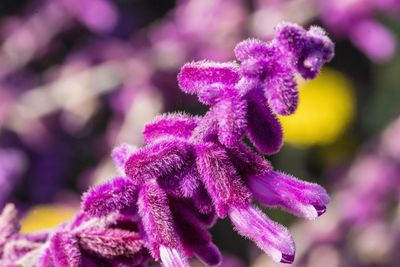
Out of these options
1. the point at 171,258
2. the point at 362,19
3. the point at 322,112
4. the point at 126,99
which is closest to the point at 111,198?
the point at 171,258

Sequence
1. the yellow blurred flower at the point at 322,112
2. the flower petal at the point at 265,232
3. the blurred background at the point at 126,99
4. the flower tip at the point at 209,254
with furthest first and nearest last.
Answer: the yellow blurred flower at the point at 322,112
the blurred background at the point at 126,99
the flower tip at the point at 209,254
the flower petal at the point at 265,232

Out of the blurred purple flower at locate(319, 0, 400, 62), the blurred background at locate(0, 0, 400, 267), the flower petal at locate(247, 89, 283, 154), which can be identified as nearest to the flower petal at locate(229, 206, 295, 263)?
the flower petal at locate(247, 89, 283, 154)

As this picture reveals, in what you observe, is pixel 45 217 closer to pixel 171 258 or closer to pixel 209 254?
pixel 209 254

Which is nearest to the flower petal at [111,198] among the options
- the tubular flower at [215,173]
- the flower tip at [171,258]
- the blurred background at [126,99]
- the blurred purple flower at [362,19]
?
the tubular flower at [215,173]

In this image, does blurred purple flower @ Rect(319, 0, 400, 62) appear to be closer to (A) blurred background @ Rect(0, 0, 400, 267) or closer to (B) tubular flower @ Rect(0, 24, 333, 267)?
(A) blurred background @ Rect(0, 0, 400, 267)

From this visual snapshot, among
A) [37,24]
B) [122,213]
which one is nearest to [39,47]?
[37,24]

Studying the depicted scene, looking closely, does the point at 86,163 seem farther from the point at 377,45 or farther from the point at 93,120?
the point at 377,45

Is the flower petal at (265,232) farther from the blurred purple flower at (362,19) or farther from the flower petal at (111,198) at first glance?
the blurred purple flower at (362,19)
